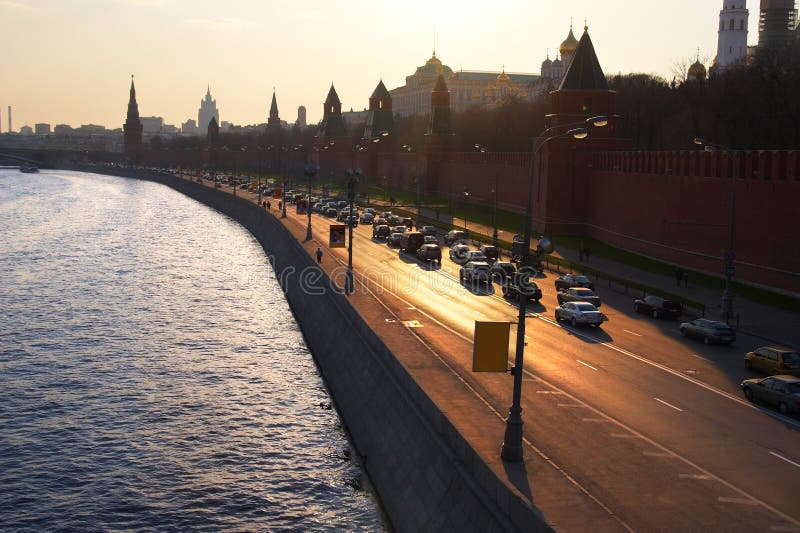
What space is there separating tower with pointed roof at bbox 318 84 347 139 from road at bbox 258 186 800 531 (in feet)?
391

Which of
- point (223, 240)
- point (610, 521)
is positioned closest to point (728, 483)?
point (610, 521)

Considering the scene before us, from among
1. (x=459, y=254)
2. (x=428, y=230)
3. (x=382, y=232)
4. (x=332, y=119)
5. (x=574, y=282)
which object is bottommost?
(x=459, y=254)

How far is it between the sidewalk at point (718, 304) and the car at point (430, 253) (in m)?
7.66

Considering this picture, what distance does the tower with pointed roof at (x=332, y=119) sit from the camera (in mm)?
155125

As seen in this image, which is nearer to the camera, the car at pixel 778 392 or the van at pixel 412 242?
the car at pixel 778 392

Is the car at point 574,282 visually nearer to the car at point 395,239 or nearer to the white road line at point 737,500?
the car at point 395,239

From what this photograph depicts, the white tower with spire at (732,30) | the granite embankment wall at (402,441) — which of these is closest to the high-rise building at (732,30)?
the white tower with spire at (732,30)

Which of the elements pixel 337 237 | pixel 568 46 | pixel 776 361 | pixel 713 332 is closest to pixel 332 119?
pixel 568 46

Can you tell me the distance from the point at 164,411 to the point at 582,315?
16.0 metres

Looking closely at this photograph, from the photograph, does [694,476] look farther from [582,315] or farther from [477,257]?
[477,257]

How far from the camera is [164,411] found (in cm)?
3022

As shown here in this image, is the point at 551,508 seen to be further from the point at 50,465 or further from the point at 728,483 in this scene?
the point at 50,465

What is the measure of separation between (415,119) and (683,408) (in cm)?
14376

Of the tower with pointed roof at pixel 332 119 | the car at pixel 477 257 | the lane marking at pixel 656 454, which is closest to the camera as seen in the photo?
the lane marking at pixel 656 454
